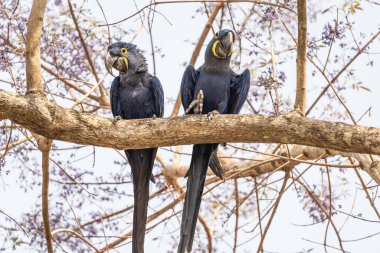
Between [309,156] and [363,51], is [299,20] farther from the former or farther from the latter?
[309,156]

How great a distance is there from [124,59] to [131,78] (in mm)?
152

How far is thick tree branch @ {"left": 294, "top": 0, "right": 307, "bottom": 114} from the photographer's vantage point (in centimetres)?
360

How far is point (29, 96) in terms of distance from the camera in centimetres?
350

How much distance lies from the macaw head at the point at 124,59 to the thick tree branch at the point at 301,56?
4.27ft

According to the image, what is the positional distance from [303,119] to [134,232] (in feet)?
4.78

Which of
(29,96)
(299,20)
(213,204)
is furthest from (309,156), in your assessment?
(213,204)

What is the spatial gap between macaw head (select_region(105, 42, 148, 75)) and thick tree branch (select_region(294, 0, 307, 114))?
1302mm

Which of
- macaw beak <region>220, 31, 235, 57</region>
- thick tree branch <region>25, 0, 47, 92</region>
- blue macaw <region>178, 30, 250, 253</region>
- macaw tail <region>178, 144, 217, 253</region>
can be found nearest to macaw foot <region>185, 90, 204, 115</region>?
blue macaw <region>178, 30, 250, 253</region>

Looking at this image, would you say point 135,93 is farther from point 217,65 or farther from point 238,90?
point 238,90

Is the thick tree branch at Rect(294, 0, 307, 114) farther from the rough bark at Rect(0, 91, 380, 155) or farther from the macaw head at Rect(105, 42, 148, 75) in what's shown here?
the macaw head at Rect(105, 42, 148, 75)

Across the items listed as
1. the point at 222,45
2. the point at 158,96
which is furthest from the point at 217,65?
the point at 158,96

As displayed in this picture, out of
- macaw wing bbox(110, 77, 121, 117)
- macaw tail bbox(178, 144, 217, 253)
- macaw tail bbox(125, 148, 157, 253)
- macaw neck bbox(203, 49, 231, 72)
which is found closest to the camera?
macaw tail bbox(178, 144, 217, 253)

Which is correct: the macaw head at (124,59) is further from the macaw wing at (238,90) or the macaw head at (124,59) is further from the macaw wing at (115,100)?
the macaw wing at (238,90)

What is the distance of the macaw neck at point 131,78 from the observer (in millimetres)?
4457
